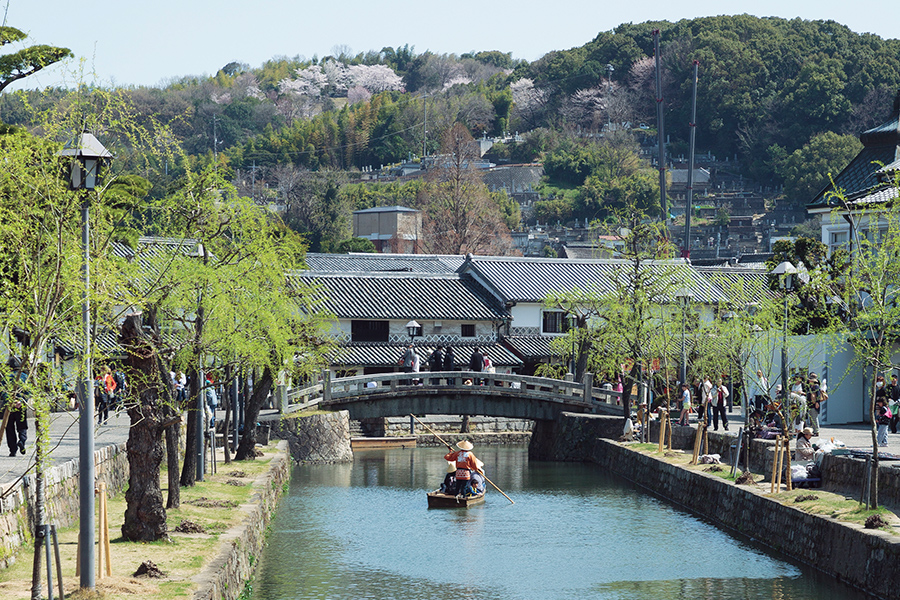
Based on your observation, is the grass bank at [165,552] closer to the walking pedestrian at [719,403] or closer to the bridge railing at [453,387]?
the walking pedestrian at [719,403]

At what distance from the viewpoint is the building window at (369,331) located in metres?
44.1

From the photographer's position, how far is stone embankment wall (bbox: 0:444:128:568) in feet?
43.6

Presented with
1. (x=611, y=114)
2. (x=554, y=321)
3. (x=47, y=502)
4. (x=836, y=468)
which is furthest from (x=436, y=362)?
(x=611, y=114)

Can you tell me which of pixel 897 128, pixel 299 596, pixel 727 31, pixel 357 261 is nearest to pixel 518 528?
pixel 299 596

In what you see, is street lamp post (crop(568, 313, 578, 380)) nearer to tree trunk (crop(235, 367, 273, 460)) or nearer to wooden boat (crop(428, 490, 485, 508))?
wooden boat (crop(428, 490, 485, 508))

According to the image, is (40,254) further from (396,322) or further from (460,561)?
(396,322)

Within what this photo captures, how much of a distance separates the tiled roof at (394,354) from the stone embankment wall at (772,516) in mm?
9115

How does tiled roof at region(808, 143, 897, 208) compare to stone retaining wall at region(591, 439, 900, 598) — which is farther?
tiled roof at region(808, 143, 897, 208)

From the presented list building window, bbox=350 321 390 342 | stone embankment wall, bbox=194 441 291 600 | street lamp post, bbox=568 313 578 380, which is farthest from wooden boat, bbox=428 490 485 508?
building window, bbox=350 321 390 342

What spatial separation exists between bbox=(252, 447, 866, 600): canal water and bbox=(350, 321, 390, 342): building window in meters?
13.1

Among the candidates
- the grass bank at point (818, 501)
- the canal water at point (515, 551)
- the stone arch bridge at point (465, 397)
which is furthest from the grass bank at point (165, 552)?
the stone arch bridge at point (465, 397)

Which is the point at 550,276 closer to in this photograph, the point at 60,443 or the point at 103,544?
the point at 60,443

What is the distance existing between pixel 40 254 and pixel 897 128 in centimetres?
3130

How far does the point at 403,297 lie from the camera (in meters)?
45.4
